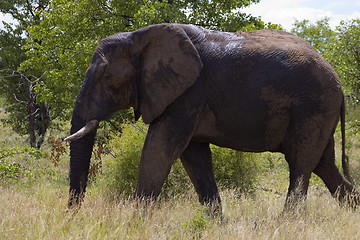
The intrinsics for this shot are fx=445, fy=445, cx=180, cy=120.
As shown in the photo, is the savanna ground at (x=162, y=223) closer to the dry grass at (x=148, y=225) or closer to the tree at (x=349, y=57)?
the dry grass at (x=148, y=225)

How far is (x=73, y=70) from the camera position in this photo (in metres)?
12.6

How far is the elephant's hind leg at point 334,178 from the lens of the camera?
5.93 m

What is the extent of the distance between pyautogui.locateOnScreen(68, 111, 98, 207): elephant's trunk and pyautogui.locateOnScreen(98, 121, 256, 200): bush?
2937mm

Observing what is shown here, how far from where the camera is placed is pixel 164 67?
5.19m

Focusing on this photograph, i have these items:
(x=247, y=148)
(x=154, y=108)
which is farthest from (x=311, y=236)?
(x=154, y=108)

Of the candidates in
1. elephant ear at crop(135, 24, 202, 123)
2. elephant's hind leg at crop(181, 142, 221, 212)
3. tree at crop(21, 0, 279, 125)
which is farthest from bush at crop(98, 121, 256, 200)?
tree at crop(21, 0, 279, 125)

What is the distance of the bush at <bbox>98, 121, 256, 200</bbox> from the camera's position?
833 cm

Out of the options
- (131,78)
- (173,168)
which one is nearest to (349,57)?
(173,168)

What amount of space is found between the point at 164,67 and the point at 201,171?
151 centimetres

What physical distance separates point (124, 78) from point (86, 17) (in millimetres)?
8645

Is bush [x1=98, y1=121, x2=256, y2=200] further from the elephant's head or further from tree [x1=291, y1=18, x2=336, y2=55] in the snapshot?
tree [x1=291, y1=18, x2=336, y2=55]

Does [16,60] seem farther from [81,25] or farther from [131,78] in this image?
[131,78]

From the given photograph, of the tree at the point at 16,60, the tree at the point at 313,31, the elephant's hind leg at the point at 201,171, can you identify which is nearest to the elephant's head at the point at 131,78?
the elephant's hind leg at the point at 201,171

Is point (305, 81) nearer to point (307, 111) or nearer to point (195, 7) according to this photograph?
point (307, 111)
